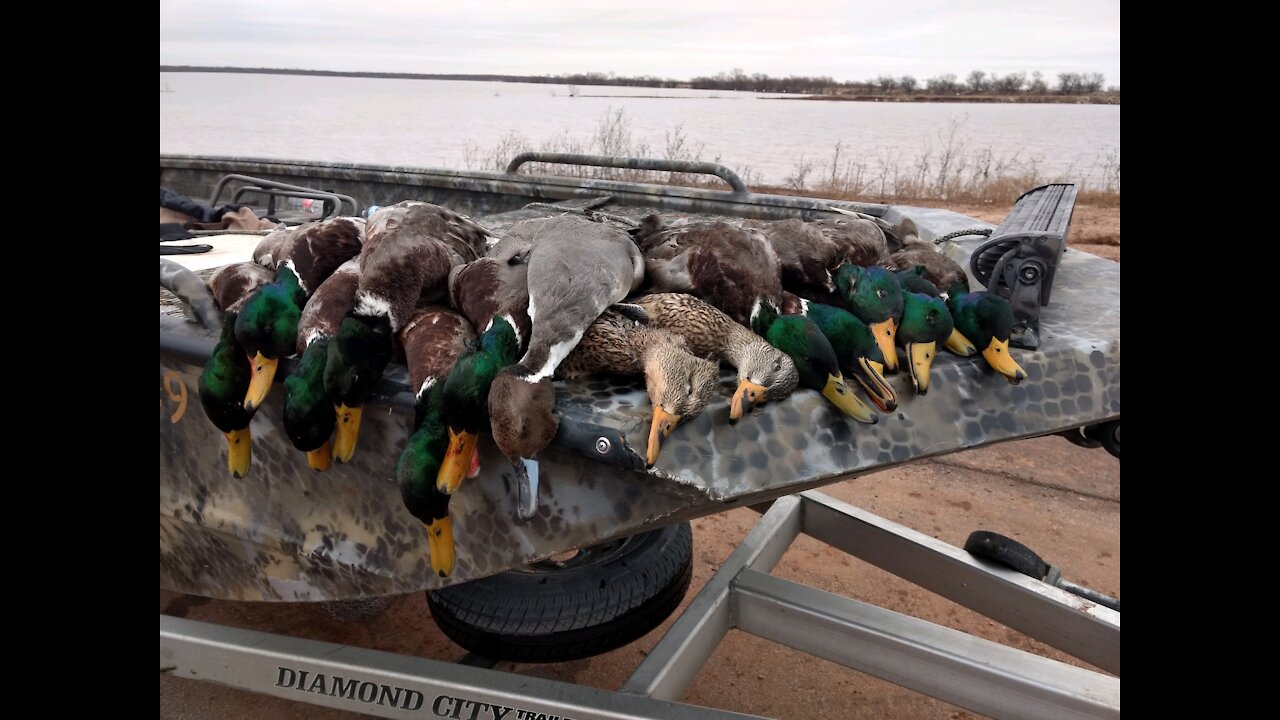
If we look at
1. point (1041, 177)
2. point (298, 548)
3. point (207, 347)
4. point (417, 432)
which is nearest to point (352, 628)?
point (298, 548)

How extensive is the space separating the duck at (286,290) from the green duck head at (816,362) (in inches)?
45.4

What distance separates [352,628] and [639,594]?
156cm

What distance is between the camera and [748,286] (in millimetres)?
2002

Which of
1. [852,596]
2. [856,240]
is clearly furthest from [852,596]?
[856,240]

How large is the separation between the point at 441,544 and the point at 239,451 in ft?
2.08

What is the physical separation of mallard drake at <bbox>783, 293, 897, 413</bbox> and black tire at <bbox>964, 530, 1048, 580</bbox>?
1.14 metres

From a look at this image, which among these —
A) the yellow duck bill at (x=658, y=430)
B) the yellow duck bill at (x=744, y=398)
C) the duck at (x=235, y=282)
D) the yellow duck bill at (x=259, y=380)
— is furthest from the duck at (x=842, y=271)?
the duck at (x=235, y=282)

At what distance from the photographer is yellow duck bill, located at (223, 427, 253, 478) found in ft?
6.61

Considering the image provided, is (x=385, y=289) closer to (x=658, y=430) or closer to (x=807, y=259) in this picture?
(x=658, y=430)

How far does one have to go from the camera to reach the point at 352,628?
346cm

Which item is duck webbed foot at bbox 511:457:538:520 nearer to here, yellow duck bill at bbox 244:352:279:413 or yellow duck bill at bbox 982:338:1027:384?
yellow duck bill at bbox 244:352:279:413

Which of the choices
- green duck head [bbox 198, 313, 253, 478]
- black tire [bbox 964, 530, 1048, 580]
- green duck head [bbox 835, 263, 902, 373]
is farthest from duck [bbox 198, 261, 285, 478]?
black tire [bbox 964, 530, 1048, 580]
